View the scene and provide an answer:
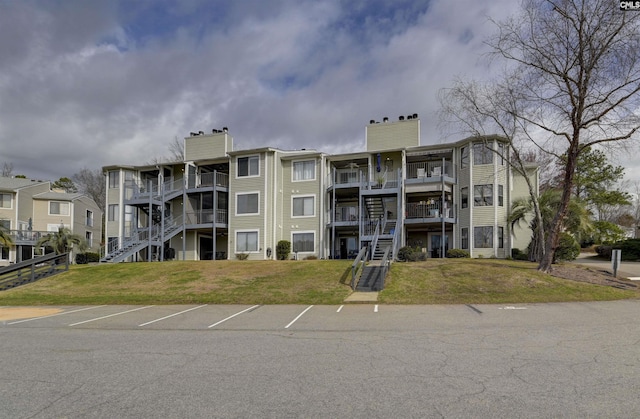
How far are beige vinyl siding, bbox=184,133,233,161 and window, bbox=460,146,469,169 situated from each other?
18328 millimetres

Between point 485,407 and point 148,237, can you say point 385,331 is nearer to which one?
point 485,407

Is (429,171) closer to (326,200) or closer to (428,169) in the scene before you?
(428,169)

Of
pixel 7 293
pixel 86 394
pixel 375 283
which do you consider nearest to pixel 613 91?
pixel 375 283

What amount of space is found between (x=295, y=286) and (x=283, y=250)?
13534 mm

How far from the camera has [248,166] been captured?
117 feet

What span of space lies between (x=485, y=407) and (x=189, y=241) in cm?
3408

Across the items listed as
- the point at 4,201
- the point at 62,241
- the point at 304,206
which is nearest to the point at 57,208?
the point at 4,201

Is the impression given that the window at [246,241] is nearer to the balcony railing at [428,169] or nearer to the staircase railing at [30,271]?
the staircase railing at [30,271]

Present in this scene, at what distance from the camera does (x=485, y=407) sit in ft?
17.8

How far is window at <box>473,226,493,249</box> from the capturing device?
30.4 m

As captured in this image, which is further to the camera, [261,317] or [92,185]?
[92,185]

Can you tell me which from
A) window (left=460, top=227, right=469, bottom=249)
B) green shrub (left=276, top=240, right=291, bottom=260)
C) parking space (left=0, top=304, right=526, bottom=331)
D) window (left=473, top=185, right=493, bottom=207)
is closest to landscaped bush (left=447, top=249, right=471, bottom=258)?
window (left=460, top=227, right=469, bottom=249)

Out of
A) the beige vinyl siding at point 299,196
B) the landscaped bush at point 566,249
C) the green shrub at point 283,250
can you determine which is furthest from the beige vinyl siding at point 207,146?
the landscaped bush at point 566,249

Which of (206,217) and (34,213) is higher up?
(34,213)
